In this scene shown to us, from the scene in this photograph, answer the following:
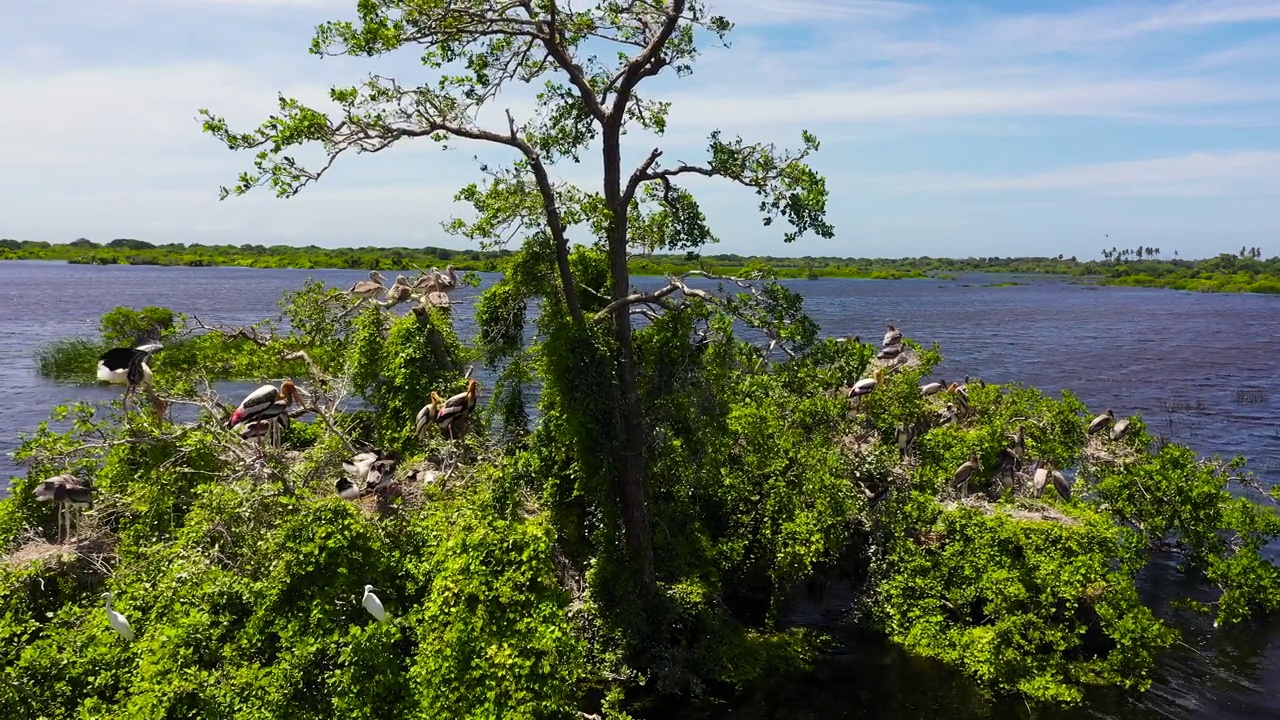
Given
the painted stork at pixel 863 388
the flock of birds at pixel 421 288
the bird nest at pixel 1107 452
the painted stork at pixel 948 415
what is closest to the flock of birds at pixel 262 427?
the flock of birds at pixel 421 288

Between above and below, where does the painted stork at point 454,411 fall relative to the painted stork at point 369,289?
below

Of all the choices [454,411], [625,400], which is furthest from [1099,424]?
[454,411]

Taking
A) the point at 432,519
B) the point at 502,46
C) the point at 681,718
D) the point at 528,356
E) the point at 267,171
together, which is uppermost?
the point at 502,46

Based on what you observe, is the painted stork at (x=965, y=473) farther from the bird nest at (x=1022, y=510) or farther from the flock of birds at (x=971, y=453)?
the bird nest at (x=1022, y=510)

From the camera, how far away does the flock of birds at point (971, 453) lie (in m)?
14.1

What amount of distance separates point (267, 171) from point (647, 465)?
5.94m

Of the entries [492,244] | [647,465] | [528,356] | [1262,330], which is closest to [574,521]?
[647,465]

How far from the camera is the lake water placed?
11320 millimetres

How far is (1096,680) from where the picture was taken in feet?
37.2

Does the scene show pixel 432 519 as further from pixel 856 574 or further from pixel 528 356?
pixel 856 574

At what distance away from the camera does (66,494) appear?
34.3 ft

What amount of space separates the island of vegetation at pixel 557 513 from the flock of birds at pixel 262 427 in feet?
0.20

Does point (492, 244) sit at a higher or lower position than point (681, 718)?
higher

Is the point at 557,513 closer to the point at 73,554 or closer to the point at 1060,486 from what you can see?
the point at 73,554
